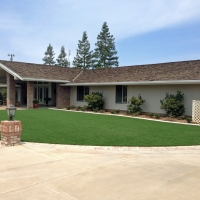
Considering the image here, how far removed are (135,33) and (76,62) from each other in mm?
28813

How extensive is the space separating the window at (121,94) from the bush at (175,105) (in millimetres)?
4261

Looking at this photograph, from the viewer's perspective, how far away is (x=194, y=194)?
155 inches

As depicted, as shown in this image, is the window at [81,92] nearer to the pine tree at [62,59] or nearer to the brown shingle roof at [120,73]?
the brown shingle roof at [120,73]

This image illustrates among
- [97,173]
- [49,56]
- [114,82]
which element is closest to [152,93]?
[114,82]

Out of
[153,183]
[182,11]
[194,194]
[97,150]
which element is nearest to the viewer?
[194,194]

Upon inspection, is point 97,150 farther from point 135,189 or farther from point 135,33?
point 135,33

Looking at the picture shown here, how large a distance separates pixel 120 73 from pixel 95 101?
354 cm

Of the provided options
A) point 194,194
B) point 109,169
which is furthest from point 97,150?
point 194,194

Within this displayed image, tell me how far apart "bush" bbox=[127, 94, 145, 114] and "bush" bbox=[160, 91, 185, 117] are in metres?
2.12

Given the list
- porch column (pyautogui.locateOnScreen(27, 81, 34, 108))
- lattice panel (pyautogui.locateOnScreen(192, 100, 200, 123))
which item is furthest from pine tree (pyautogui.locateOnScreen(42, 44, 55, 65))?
lattice panel (pyautogui.locateOnScreen(192, 100, 200, 123))

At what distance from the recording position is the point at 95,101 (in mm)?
20156

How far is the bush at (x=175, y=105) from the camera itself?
15.4m

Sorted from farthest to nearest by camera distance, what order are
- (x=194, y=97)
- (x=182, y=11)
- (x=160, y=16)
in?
(x=160, y=16) → (x=194, y=97) → (x=182, y=11)

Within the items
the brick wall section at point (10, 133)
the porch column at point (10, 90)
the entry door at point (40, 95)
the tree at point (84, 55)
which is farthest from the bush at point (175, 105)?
the tree at point (84, 55)
